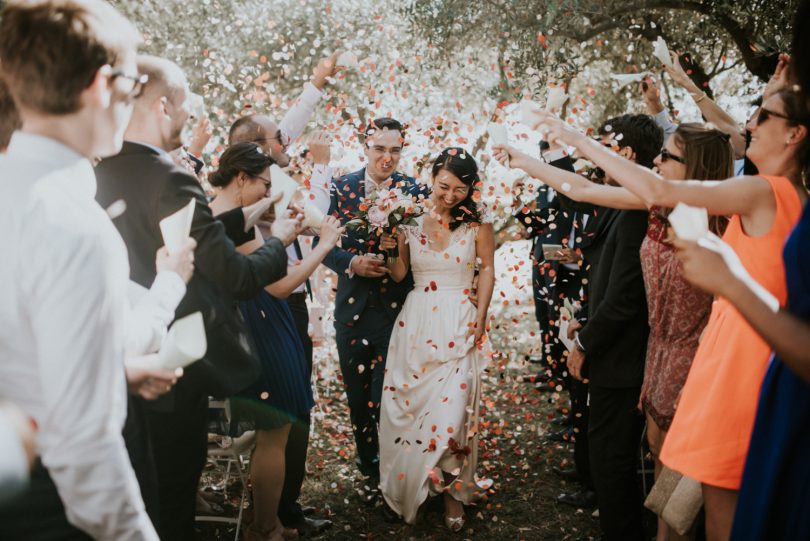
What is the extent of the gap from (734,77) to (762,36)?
11.8 feet

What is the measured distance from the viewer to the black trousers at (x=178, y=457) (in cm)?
256

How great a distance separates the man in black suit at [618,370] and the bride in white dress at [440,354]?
895 millimetres

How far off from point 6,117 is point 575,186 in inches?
93.6

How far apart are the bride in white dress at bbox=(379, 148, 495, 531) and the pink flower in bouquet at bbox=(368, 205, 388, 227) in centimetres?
13

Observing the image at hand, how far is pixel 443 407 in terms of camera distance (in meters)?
4.17

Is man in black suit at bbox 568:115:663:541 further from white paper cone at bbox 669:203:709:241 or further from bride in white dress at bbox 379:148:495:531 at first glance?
white paper cone at bbox 669:203:709:241

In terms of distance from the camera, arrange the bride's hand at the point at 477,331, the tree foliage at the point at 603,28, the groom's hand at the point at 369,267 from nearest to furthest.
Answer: the bride's hand at the point at 477,331, the groom's hand at the point at 369,267, the tree foliage at the point at 603,28

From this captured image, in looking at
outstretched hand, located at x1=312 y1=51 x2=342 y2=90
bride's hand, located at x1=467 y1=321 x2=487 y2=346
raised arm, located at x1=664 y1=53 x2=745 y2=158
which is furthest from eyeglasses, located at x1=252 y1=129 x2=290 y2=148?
raised arm, located at x1=664 y1=53 x2=745 y2=158

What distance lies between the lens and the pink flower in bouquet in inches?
173

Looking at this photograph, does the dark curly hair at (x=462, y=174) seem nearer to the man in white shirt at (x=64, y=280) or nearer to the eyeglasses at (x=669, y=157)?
the eyeglasses at (x=669, y=157)

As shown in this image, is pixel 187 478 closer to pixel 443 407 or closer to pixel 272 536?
pixel 272 536

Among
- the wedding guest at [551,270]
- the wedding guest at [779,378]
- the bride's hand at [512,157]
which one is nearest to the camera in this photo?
the wedding guest at [779,378]

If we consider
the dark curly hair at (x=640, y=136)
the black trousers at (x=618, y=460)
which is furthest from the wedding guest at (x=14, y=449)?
the dark curly hair at (x=640, y=136)

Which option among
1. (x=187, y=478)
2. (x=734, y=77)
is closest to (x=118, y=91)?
(x=187, y=478)
